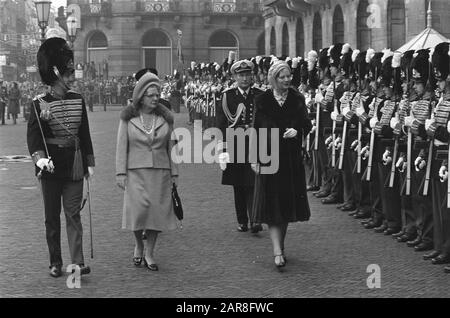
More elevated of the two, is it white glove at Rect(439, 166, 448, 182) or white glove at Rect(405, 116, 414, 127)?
white glove at Rect(405, 116, 414, 127)

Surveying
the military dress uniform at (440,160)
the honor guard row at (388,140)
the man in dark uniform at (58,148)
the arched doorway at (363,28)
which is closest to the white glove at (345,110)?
the honor guard row at (388,140)

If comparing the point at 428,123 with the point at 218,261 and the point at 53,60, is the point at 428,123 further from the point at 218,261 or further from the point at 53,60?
the point at 53,60

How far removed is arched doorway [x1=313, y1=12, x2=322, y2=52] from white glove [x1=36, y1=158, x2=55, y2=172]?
2820 cm

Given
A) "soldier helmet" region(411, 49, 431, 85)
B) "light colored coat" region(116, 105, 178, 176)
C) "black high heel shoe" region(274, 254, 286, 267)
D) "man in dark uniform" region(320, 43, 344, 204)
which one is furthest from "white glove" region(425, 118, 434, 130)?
"man in dark uniform" region(320, 43, 344, 204)

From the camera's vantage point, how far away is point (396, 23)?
1075 inches

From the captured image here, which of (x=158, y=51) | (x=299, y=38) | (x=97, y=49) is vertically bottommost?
(x=299, y=38)

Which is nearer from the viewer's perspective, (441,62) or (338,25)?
(441,62)

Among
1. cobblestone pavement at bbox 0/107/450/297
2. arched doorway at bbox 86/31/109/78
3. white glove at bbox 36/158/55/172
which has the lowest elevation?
cobblestone pavement at bbox 0/107/450/297

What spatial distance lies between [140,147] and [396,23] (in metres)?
18.9

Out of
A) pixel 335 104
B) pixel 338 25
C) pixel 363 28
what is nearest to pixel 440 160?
pixel 335 104

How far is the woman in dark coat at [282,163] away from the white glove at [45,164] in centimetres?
198

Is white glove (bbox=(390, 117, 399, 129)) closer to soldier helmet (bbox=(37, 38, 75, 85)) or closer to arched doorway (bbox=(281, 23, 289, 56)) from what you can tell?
soldier helmet (bbox=(37, 38, 75, 85))

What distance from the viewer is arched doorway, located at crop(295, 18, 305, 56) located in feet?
131
